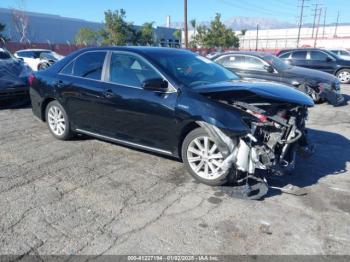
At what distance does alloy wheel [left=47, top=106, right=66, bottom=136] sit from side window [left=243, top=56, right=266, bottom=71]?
20.7 feet

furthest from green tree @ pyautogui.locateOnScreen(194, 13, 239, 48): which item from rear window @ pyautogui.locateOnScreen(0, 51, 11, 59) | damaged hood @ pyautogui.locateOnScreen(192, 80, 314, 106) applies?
damaged hood @ pyautogui.locateOnScreen(192, 80, 314, 106)

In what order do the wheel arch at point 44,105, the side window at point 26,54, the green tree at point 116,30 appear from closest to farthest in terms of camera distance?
the wheel arch at point 44,105, the side window at point 26,54, the green tree at point 116,30

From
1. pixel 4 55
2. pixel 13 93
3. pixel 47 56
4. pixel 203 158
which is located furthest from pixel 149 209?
pixel 47 56

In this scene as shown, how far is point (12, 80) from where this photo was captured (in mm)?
8883

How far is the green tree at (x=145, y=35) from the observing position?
47.3 metres

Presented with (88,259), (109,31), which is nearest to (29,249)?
(88,259)

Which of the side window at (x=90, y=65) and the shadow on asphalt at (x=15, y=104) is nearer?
the side window at (x=90, y=65)

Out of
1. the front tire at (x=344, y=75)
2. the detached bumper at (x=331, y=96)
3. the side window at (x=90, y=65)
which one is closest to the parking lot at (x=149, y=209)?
the side window at (x=90, y=65)

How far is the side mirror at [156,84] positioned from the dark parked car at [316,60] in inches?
472

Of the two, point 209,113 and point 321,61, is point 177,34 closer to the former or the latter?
point 321,61

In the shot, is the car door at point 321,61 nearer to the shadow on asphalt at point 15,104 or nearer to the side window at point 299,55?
the side window at point 299,55

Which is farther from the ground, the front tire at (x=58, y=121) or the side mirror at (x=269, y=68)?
the side mirror at (x=269, y=68)

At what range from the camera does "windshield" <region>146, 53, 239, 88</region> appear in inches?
184

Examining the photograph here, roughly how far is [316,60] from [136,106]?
1266cm
